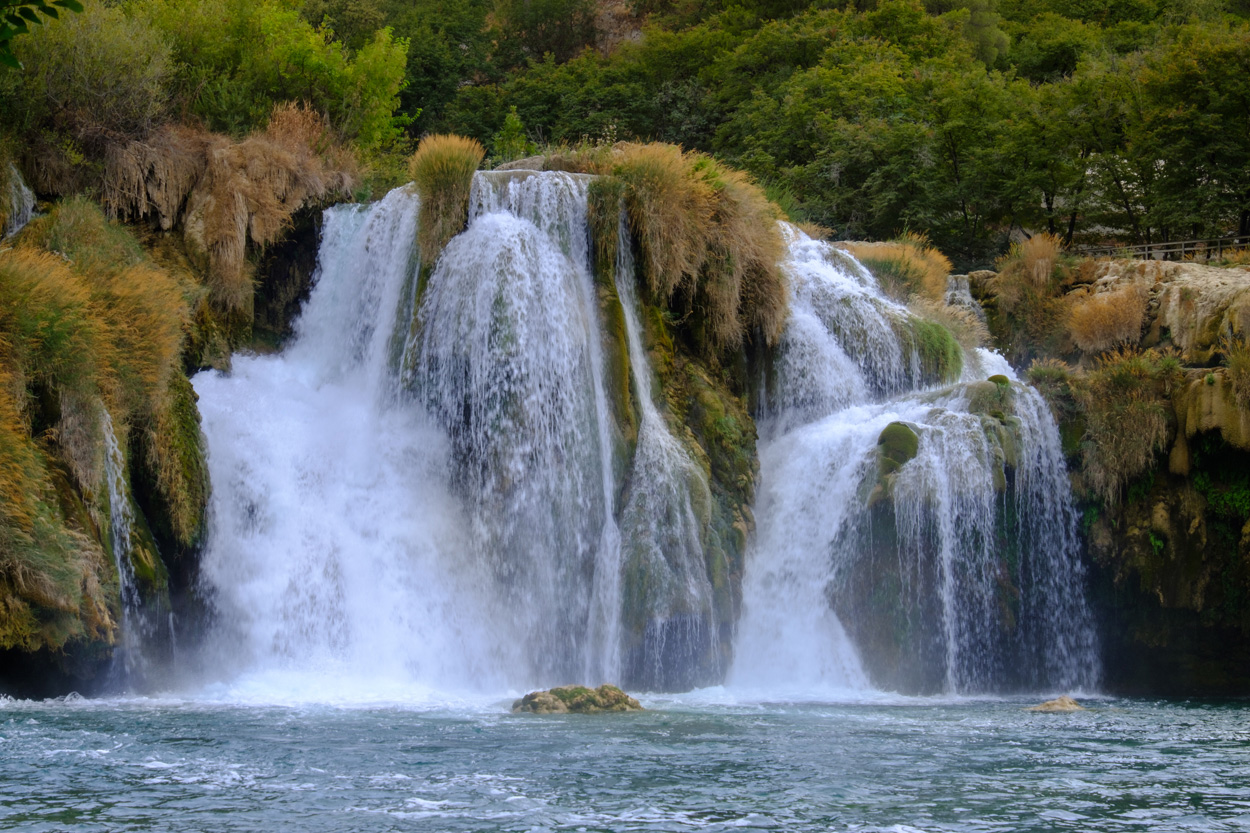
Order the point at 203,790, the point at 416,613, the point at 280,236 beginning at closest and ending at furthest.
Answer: the point at 203,790 → the point at 416,613 → the point at 280,236

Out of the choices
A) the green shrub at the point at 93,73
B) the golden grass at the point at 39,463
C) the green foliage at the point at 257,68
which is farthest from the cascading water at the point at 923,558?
the green foliage at the point at 257,68

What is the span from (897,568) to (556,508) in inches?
192

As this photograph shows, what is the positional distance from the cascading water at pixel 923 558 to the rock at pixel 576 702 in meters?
3.97

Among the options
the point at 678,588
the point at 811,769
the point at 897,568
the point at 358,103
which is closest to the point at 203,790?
the point at 811,769

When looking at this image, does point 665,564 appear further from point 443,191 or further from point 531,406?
point 443,191

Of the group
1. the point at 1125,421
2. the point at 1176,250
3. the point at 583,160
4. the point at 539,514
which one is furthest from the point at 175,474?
the point at 1176,250

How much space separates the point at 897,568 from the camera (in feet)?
51.8

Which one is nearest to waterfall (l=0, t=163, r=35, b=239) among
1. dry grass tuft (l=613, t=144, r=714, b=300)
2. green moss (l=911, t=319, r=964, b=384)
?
dry grass tuft (l=613, t=144, r=714, b=300)

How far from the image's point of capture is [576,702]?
464 inches

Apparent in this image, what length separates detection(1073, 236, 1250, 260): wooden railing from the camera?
2727 centimetres

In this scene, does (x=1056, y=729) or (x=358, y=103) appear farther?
(x=358, y=103)

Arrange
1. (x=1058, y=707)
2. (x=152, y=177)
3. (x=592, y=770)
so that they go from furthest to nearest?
(x=152, y=177) → (x=1058, y=707) → (x=592, y=770)

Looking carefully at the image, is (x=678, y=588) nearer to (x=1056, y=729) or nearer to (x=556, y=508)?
(x=556, y=508)

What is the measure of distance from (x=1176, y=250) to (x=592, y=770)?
24971 millimetres
